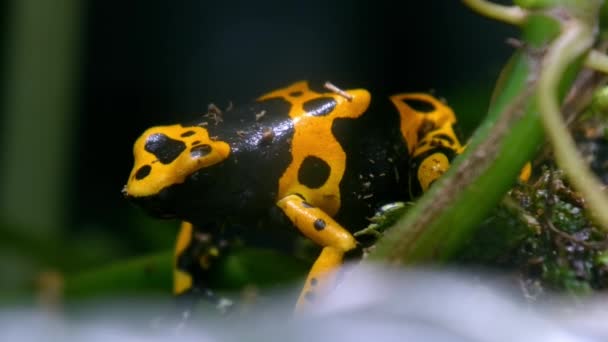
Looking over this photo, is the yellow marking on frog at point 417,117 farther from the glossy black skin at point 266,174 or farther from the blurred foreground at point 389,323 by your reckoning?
the blurred foreground at point 389,323

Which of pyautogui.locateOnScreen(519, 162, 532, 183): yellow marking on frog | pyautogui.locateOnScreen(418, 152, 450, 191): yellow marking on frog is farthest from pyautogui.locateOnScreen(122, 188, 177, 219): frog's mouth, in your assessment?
pyautogui.locateOnScreen(519, 162, 532, 183): yellow marking on frog

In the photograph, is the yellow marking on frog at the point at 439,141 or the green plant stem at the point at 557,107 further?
the yellow marking on frog at the point at 439,141

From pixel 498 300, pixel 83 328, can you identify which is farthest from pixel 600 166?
pixel 83 328

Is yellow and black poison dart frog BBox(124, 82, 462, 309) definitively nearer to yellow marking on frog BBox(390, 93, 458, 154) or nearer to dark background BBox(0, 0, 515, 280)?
yellow marking on frog BBox(390, 93, 458, 154)

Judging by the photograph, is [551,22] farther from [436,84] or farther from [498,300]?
[436,84]

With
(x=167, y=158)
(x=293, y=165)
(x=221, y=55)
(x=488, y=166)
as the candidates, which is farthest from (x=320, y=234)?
(x=221, y=55)

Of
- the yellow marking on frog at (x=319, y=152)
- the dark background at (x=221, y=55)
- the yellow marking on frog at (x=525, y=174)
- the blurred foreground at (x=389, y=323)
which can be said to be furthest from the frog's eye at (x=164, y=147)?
the dark background at (x=221, y=55)
